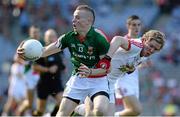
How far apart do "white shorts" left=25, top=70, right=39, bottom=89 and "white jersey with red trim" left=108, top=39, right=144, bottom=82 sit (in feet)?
14.9

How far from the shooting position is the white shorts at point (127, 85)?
11.9 m

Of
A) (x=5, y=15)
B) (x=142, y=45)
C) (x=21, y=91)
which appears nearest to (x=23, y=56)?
(x=142, y=45)

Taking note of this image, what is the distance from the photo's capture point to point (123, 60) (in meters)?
10.7

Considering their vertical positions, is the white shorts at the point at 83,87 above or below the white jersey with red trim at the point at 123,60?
below

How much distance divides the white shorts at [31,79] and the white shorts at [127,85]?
11.7ft

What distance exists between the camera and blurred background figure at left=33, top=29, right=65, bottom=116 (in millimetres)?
13352

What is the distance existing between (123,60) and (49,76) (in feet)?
10.4

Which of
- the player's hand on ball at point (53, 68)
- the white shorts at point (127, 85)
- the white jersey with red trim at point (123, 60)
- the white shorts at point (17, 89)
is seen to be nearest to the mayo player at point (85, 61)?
the white jersey with red trim at point (123, 60)

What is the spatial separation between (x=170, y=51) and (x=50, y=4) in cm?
461

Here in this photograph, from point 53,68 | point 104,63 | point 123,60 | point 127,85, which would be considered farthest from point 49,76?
point 104,63

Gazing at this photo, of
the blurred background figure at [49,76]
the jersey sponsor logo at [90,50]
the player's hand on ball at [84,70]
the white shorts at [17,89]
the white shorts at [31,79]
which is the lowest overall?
the player's hand on ball at [84,70]

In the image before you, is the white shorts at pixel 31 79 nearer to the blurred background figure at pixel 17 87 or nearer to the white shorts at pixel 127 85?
the blurred background figure at pixel 17 87

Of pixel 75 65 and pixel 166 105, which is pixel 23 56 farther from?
pixel 166 105

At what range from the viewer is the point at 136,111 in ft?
38.9
